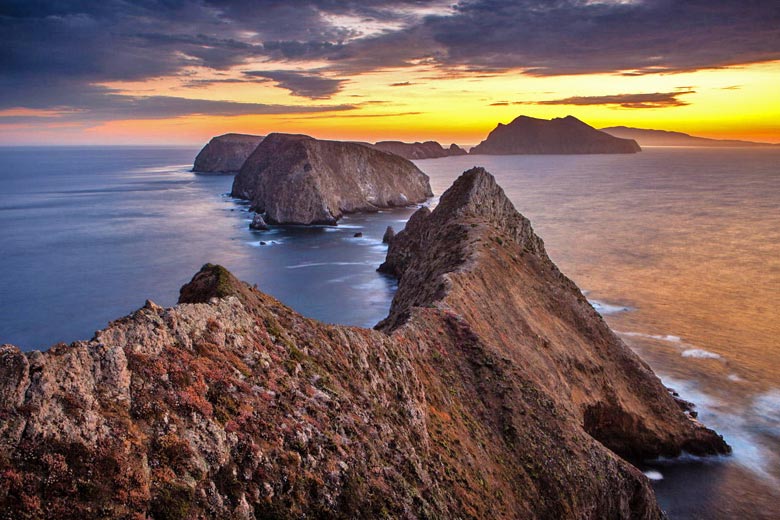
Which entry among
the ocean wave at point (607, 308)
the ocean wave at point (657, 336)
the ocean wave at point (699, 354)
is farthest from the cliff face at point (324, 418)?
the ocean wave at point (607, 308)

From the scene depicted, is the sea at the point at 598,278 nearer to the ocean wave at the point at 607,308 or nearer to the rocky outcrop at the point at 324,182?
the ocean wave at the point at 607,308

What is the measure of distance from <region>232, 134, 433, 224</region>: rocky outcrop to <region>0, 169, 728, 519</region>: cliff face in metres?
106

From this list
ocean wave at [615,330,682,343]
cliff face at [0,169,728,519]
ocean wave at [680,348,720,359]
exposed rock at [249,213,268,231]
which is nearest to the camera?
cliff face at [0,169,728,519]

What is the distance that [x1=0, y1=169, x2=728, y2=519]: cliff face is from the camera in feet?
35.5

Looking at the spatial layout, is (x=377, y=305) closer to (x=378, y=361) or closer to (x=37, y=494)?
(x=378, y=361)

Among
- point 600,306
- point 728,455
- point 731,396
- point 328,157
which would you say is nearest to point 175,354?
point 728,455

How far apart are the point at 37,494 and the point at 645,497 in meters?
26.5

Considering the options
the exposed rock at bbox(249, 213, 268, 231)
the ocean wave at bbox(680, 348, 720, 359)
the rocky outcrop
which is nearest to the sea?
the ocean wave at bbox(680, 348, 720, 359)

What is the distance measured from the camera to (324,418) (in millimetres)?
16500

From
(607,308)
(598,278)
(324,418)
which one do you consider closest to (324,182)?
(598,278)

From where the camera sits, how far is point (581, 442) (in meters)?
26.9

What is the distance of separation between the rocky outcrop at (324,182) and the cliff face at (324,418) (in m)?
106

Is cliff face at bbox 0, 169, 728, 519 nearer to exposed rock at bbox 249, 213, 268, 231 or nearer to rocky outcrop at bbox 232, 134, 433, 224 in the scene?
exposed rock at bbox 249, 213, 268, 231

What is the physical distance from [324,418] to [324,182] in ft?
453
